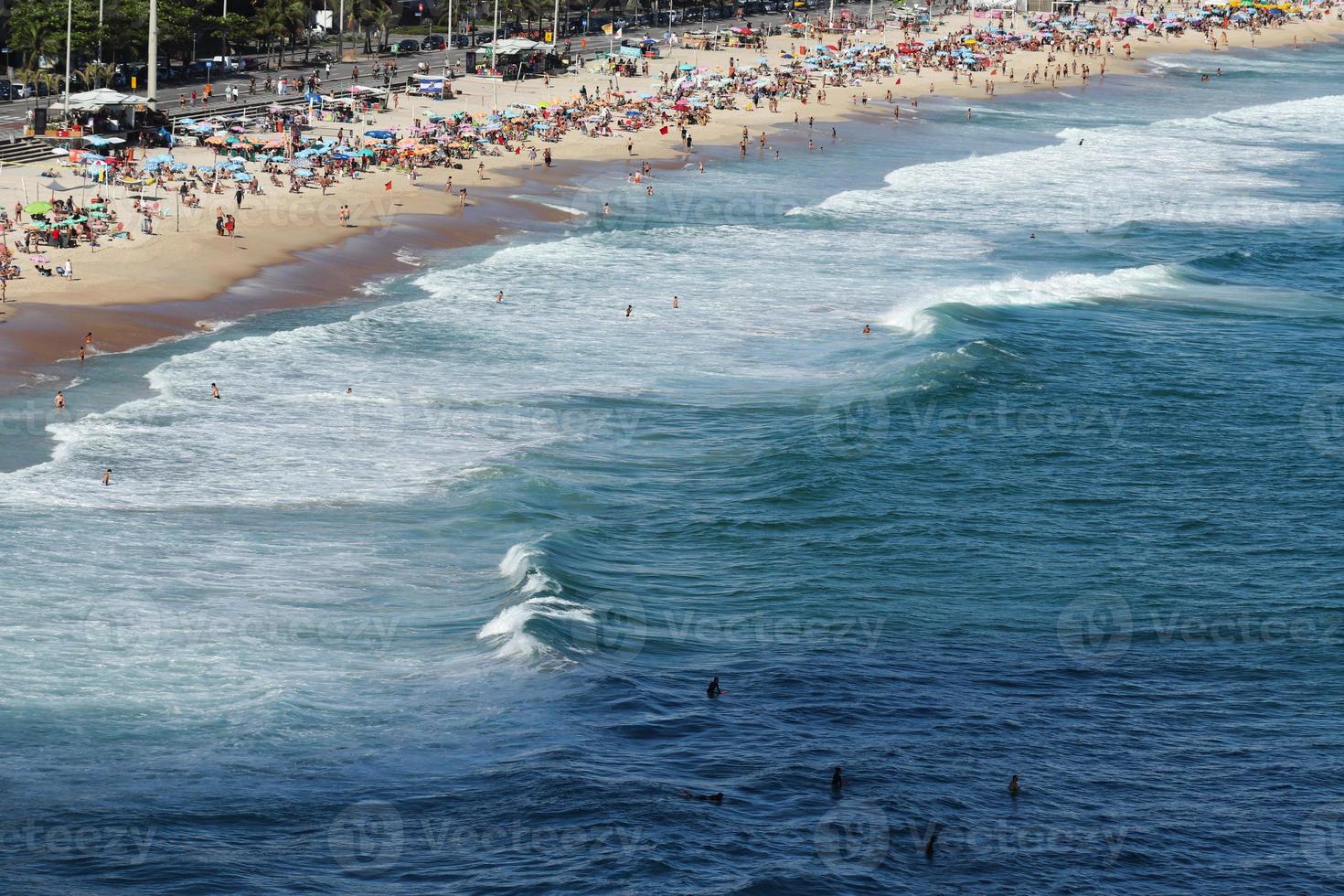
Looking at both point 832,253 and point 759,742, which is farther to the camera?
point 832,253

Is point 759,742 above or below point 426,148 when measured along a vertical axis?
below

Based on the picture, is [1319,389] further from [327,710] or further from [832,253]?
[327,710]

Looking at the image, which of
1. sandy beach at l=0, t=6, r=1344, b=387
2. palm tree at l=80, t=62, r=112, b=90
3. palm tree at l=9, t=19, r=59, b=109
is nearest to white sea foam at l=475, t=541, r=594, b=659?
sandy beach at l=0, t=6, r=1344, b=387

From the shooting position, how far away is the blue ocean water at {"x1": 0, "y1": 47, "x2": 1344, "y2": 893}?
109ft

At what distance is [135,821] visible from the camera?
32688 millimetres

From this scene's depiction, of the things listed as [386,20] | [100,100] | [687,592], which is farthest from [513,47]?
[687,592]

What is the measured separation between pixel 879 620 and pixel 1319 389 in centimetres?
2854

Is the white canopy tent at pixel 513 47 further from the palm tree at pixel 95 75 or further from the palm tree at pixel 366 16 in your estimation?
the palm tree at pixel 95 75

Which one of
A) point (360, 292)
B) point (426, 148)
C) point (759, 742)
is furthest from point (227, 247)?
point (759, 742)

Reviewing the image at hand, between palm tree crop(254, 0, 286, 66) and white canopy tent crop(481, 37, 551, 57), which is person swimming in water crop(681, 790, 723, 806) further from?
white canopy tent crop(481, 37, 551, 57)

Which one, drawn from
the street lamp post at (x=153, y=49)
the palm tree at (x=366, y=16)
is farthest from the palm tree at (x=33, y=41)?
the palm tree at (x=366, y=16)

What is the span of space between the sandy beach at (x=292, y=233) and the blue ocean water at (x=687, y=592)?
2.64m

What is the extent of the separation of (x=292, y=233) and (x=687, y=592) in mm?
41918

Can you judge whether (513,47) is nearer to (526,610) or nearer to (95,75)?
(95,75)
